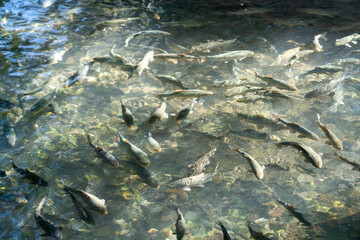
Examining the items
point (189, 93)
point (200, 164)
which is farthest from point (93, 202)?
point (189, 93)

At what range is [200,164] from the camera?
132 inches

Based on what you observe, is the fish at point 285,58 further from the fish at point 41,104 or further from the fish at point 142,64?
the fish at point 41,104

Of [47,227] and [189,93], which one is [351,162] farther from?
[47,227]

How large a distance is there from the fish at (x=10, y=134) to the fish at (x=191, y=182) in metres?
2.45

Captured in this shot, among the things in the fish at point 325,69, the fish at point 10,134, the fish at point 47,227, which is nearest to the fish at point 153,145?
the fish at point 47,227

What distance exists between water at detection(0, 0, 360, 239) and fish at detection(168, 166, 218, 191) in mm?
208

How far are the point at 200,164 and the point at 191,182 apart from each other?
0.31m

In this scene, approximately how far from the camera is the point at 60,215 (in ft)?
10.0

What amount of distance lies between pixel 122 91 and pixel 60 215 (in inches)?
104

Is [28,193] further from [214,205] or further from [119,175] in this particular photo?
[214,205]

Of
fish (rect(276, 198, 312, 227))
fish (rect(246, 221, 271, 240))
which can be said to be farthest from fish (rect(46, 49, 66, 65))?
fish (rect(276, 198, 312, 227))

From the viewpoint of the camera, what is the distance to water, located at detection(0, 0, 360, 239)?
3.06m

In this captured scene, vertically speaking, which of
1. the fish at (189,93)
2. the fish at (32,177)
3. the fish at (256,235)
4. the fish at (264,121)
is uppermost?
the fish at (189,93)

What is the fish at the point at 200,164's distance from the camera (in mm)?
3276
